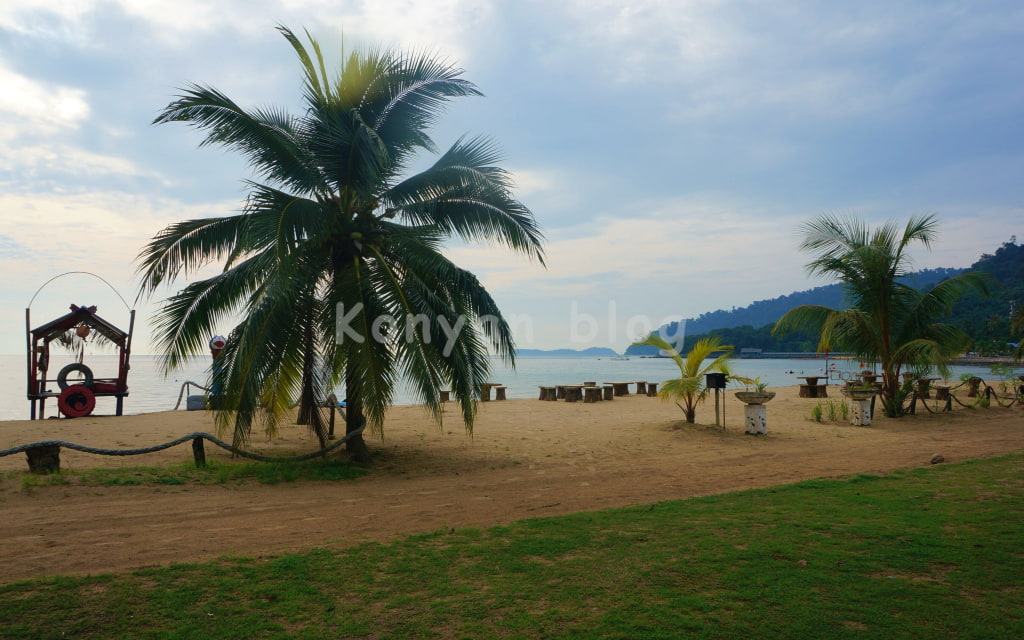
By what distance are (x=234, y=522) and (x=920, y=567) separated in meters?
6.38

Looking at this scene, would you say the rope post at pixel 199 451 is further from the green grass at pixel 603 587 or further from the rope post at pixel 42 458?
the green grass at pixel 603 587

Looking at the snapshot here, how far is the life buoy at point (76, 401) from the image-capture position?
15.3m

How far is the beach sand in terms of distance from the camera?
5574mm

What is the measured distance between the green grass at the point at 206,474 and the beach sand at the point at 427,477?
0.19 meters

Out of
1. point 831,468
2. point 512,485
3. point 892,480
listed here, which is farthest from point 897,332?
point 512,485

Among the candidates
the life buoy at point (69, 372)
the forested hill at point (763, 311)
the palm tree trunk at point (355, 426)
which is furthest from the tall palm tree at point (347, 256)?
the forested hill at point (763, 311)

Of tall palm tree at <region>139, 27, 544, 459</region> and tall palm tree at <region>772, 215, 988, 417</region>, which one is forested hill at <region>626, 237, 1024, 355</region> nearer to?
tall palm tree at <region>772, 215, 988, 417</region>

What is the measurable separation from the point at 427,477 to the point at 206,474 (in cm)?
321

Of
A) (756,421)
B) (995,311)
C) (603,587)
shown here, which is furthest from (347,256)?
(995,311)

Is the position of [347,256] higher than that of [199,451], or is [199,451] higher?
[347,256]

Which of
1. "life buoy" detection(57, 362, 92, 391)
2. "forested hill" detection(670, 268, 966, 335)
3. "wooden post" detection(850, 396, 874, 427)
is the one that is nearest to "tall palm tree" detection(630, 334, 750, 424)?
"wooden post" detection(850, 396, 874, 427)

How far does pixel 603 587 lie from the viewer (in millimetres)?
4145

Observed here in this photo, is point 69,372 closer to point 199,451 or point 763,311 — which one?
point 199,451

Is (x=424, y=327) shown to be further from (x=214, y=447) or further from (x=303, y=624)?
(x=303, y=624)
